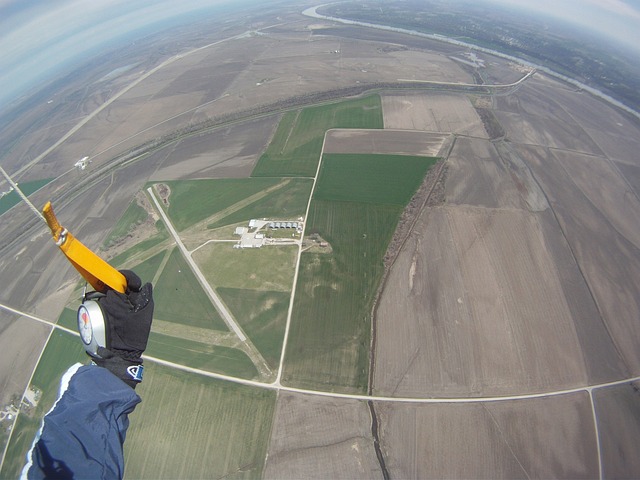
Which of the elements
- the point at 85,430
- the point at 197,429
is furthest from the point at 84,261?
the point at 197,429

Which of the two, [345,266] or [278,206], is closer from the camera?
[345,266]

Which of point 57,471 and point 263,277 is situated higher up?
point 57,471

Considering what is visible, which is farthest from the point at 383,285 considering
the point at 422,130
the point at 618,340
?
the point at 422,130

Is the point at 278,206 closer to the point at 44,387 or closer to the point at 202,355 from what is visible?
the point at 202,355

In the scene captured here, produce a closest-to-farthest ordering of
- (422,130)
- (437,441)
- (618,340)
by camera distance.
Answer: (437,441)
(618,340)
(422,130)

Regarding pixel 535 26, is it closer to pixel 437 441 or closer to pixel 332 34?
Answer: pixel 332 34

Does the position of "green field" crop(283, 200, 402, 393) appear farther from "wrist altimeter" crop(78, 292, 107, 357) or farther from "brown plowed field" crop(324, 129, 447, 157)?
"wrist altimeter" crop(78, 292, 107, 357)

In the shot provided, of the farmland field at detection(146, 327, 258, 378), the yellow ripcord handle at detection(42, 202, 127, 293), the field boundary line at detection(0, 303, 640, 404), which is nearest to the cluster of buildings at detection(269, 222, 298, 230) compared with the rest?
the farmland field at detection(146, 327, 258, 378)
